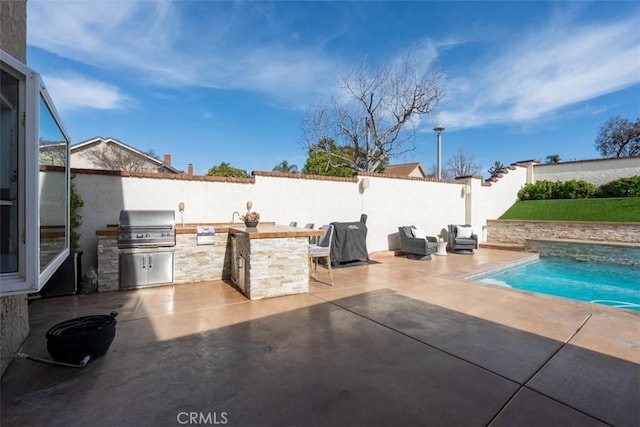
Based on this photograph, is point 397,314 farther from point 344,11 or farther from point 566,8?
point 344,11

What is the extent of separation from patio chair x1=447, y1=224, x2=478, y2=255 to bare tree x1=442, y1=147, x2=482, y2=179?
2370 centimetres

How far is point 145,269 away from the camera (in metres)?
5.21

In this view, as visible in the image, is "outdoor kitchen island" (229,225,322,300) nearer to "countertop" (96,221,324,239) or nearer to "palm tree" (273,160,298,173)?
"countertop" (96,221,324,239)

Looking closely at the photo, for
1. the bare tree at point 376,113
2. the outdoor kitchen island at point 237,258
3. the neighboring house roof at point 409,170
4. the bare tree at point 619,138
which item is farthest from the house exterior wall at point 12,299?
the bare tree at point 619,138

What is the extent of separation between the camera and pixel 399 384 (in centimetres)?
225

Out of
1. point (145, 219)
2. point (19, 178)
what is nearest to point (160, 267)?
point (145, 219)

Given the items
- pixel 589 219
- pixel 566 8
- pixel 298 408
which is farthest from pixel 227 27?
pixel 589 219

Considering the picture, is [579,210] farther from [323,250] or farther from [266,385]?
[266,385]

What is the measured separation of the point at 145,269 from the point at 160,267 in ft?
0.77

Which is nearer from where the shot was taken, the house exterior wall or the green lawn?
the house exterior wall

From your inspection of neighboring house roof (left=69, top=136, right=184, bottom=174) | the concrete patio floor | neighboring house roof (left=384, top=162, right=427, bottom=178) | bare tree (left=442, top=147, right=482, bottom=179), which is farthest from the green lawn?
bare tree (left=442, top=147, right=482, bottom=179)

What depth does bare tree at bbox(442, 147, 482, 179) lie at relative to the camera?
31.6 m

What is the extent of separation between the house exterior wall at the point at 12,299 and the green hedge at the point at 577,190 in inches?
637

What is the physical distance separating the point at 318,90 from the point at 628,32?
36.4ft
